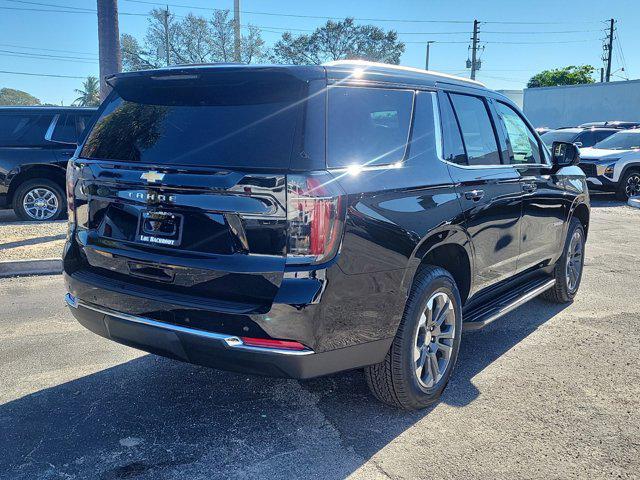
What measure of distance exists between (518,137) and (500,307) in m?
1.48

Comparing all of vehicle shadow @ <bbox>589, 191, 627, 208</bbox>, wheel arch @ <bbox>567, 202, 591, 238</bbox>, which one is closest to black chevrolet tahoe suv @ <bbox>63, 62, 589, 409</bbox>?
wheel arch @ <bbox>567, 202, 591, 238</bbox>

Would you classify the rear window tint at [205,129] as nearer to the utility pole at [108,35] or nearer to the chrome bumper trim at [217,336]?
the chrome bumper trim at [217,336]

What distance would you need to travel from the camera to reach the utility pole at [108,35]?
10133mm

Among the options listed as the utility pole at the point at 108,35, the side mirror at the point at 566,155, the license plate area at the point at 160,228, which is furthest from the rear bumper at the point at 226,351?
the utility pole at the point at 108,35

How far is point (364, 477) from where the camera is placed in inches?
110

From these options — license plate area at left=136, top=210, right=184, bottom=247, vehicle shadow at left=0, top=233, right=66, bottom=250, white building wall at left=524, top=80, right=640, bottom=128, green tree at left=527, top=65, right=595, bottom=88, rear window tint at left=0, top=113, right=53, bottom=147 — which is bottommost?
vehicle shadow at left=0, top=233, right=66, bottom=250

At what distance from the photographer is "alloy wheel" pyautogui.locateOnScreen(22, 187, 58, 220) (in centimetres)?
938

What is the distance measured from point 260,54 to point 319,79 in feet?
127

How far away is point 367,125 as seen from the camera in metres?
3.09

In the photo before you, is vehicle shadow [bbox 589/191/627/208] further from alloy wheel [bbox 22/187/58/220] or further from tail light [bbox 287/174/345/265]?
tail light [bbox 287/174/345/265]

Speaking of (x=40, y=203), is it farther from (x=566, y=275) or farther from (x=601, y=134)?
(x=601, y=134)

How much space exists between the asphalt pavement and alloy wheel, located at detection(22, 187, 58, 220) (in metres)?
5.19

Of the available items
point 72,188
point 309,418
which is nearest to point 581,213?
point 309,418

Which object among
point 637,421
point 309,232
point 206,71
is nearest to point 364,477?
point 309,232
